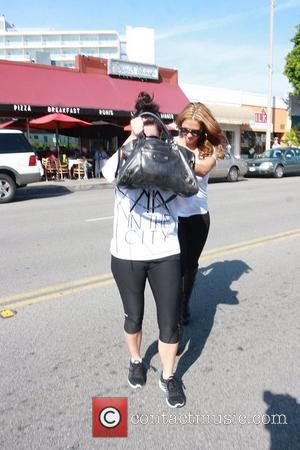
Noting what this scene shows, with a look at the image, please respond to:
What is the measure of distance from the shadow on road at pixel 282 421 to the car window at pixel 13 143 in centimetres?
1083

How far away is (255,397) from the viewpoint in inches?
112

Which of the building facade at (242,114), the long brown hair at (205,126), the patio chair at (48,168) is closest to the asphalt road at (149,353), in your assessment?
the long brown hair at (205,126)

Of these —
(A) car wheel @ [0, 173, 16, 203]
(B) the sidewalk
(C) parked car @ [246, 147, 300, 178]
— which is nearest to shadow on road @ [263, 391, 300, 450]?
(A) car wheel @ [0, 173, 16, 203]

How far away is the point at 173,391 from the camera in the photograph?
279 cm

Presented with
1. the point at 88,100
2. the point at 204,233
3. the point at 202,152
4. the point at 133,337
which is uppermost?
the point at 88,100

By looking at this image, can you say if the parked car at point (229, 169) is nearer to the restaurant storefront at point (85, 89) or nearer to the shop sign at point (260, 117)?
the restaurant storefront at point (85, 89)

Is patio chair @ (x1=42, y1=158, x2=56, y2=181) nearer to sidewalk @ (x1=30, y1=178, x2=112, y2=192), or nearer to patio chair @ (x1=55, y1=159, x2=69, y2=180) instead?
patio chair @ (x1=55, y1=159, x2=69, y2=180)

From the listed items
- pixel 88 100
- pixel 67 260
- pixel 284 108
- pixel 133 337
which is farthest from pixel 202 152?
pixel 284 108

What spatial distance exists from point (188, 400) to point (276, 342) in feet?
3.74

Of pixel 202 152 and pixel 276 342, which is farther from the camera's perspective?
pixel 276 342

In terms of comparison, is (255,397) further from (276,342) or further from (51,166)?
(51,166)

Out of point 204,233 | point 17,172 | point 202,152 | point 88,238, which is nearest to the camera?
point 202,152

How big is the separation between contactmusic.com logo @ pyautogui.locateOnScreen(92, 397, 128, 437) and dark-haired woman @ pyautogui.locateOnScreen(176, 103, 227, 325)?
117 cm

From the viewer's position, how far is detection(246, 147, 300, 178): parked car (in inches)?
814
